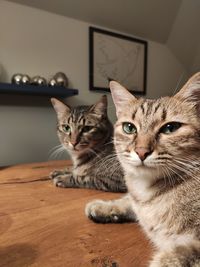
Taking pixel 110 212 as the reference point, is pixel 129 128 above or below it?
above

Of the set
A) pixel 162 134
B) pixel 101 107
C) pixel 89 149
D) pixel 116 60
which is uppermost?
pixel 116 60

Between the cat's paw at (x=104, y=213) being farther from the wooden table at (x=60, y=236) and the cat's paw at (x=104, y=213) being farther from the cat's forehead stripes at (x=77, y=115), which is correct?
the cat's forehead stripes at (x=77, y=115)

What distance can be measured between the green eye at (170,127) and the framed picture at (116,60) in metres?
1.66

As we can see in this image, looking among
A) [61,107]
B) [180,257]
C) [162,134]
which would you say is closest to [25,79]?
[61,107]

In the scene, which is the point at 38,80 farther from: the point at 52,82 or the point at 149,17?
the point at 149,17

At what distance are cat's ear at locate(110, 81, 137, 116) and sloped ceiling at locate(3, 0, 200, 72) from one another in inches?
56.0

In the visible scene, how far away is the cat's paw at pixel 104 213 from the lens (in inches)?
28.3

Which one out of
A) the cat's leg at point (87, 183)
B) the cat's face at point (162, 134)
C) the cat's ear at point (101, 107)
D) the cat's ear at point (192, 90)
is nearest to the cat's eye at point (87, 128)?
the cat's ear at point (101, 107)

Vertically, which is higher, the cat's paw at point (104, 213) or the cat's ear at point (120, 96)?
the cat's ear at point (120, 96)

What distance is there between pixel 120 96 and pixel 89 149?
1.46 ft

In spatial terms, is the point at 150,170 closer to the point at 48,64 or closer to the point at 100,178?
the point at 100,178

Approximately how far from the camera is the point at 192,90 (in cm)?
67

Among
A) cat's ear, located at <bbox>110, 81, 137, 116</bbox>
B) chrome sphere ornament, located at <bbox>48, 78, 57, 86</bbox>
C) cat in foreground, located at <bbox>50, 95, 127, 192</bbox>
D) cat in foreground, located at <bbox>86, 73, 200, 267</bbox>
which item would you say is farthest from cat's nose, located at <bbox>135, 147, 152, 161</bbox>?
chrome sphere ornament, located at <bbox>48, 78, 57, 86</bbox>

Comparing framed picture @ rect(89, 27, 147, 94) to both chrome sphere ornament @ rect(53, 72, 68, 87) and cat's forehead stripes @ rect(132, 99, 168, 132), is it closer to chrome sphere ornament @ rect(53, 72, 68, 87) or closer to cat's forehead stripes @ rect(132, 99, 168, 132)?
chrome sphere ornament @ rect(53, 72, 68, 87)
